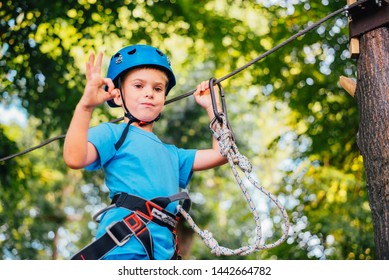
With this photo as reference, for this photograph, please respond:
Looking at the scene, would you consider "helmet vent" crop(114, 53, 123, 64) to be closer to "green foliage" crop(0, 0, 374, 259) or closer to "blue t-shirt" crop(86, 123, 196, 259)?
"blue t-shirt" crop(86, 123, 196, 259)

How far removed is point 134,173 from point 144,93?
36 cm

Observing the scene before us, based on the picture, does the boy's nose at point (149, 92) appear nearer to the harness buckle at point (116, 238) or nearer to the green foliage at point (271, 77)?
the harness buckle at point (116, 238)

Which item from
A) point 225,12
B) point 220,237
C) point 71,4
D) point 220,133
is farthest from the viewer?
point 220,237

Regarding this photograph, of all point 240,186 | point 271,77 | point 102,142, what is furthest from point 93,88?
point 271,77

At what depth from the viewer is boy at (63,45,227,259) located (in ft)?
8.02

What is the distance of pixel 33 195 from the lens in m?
13.6

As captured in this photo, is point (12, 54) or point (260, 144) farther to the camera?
point (260, 144)

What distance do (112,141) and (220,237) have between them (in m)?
10.5

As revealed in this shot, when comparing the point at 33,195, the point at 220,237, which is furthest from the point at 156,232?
the point at 33,195

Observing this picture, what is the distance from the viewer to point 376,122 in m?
2.75

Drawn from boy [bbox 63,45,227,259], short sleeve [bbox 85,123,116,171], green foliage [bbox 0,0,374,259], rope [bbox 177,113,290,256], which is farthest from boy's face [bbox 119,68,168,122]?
green foliage [bbox 0,0,374,259]

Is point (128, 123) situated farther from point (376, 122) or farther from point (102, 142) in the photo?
point (376, 122)

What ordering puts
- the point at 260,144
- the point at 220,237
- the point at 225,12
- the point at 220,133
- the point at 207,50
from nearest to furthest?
the point at 220,133, the point at 225,12, the point at 207,50, the point at 220,237, the point at 260,144

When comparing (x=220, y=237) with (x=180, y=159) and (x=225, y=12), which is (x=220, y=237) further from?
(x=180, y=159)
